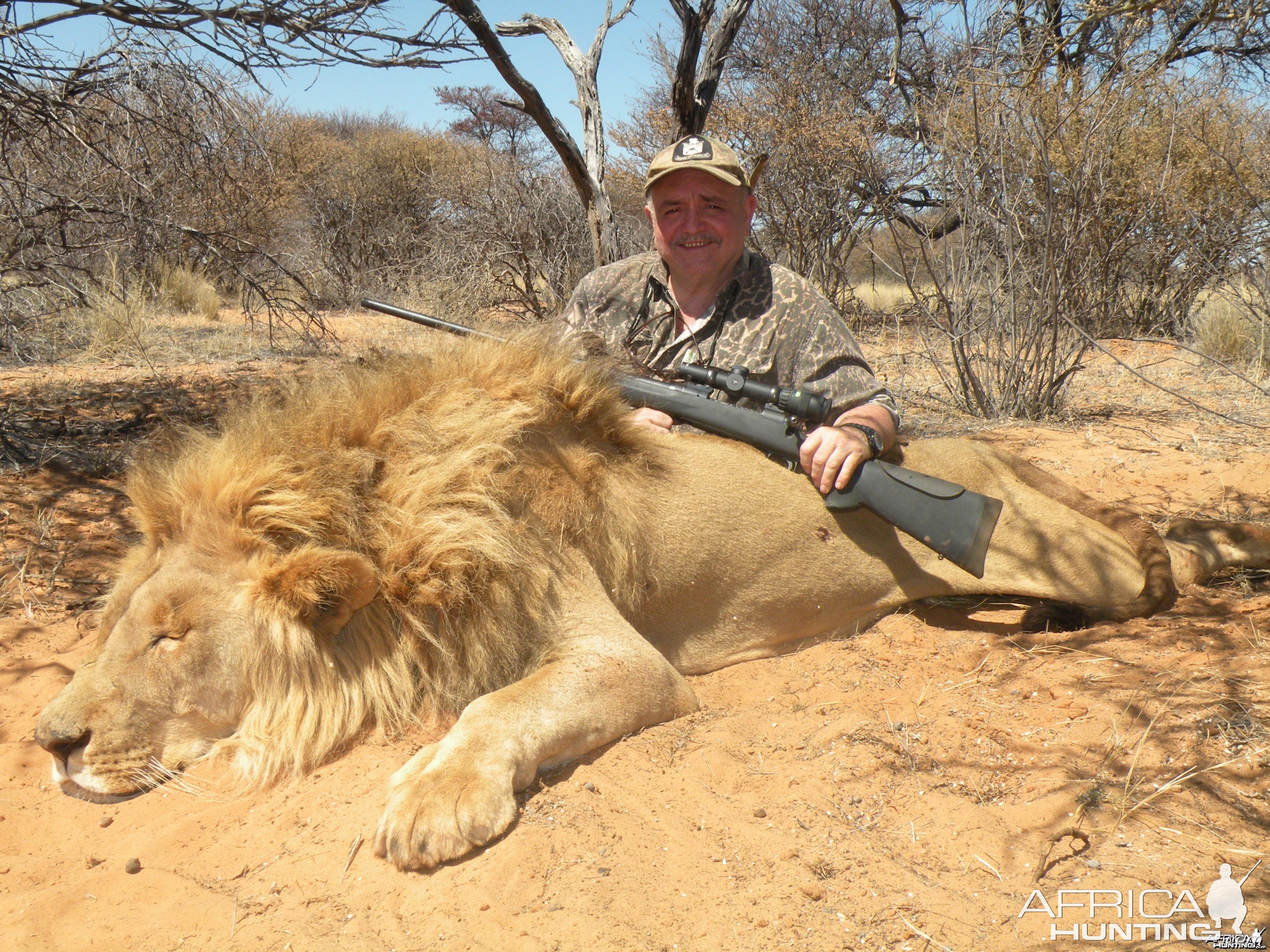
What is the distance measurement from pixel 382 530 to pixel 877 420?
1962 millimetres

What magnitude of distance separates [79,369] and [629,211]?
37.0 ft

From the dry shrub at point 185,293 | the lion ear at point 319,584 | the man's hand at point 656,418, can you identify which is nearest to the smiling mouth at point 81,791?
the lion ear at point 319,584

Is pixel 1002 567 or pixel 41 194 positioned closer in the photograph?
pixel 1002 567

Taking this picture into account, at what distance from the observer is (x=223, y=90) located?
4.95 m

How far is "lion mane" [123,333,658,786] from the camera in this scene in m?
2.40

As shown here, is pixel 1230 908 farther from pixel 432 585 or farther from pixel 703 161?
pixel 703 161

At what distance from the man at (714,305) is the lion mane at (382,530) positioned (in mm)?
872

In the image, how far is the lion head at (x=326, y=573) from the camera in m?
2.33

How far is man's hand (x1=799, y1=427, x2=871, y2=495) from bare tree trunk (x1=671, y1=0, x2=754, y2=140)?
16.6 ft

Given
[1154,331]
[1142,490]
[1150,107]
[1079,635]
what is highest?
[1150,107]

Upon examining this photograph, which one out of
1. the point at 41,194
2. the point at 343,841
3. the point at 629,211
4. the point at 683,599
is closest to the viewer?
the point at 343,841

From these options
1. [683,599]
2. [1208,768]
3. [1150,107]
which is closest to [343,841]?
[683,599]

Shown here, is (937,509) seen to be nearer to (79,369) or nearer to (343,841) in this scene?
(343,841)

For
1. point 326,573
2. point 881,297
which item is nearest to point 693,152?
point 326,573
